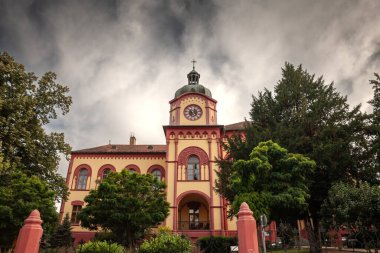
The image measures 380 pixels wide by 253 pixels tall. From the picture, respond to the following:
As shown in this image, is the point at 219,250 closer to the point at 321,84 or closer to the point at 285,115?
the point at 285,115

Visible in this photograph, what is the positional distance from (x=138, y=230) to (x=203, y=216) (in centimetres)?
1077

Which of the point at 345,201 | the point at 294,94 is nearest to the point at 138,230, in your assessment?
the point at 345,201

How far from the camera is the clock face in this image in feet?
98.0

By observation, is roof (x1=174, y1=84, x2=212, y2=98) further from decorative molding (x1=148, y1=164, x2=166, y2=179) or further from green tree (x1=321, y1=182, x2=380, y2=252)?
green tree (x1=321, y1=182, x2=380, y2=252)

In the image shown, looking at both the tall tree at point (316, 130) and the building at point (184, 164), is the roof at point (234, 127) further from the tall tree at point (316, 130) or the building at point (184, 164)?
the tall tree at point (316, 130)

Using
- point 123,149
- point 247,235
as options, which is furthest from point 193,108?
point 247,235

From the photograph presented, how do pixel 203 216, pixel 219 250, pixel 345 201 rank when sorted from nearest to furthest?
pixel 345 201
pixel 219 250
pixel 203 216

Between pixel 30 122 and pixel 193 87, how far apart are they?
59.7ft

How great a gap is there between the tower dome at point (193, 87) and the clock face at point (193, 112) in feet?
6.65

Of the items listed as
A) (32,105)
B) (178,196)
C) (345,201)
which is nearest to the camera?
(345,201)

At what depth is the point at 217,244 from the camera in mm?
18719

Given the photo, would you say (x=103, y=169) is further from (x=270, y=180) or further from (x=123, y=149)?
(x=270, y=180)

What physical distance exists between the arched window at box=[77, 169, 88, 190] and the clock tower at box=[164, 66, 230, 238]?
9.60 metres

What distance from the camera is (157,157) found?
31078 mm
